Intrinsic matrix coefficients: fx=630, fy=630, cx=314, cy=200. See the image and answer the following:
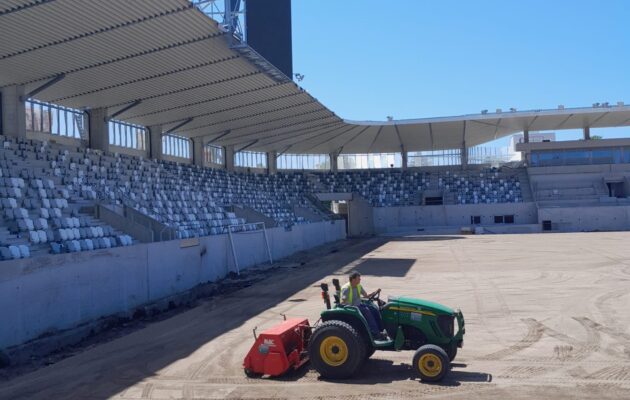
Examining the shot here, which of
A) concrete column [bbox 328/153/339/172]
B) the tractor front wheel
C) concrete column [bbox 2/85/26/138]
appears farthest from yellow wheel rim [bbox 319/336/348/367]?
concrete column [bbox 328/153/339/172]

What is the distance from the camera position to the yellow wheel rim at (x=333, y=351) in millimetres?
9555

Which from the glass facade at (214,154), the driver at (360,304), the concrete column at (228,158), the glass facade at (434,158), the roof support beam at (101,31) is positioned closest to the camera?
the driver at (360,304)

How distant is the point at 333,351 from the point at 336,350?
0.05 metres

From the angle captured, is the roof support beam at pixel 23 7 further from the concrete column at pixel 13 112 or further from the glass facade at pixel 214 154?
the glass facade at pixel 214 154

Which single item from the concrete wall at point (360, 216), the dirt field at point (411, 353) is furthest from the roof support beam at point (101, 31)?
the concrete wall at point (360, 216)

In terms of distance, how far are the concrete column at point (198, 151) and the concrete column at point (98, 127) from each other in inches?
503

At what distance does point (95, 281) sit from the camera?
1716 cm

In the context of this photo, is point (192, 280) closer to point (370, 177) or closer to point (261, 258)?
point (261, 258)

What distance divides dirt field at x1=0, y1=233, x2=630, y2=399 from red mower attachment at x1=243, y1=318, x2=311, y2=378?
203 millimetres

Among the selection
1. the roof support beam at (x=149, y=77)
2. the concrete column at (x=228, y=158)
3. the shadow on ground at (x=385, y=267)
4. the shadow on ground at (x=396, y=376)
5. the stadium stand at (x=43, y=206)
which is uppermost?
the roof support beam at (x=149, y=77)

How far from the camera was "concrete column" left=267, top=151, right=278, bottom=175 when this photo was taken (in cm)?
6094

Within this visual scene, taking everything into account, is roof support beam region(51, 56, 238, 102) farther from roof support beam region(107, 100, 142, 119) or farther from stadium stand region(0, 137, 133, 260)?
stadium stand region(0, 137, 133, 260)

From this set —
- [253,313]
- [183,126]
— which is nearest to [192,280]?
[253,313]

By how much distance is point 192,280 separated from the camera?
2364 centimetres
